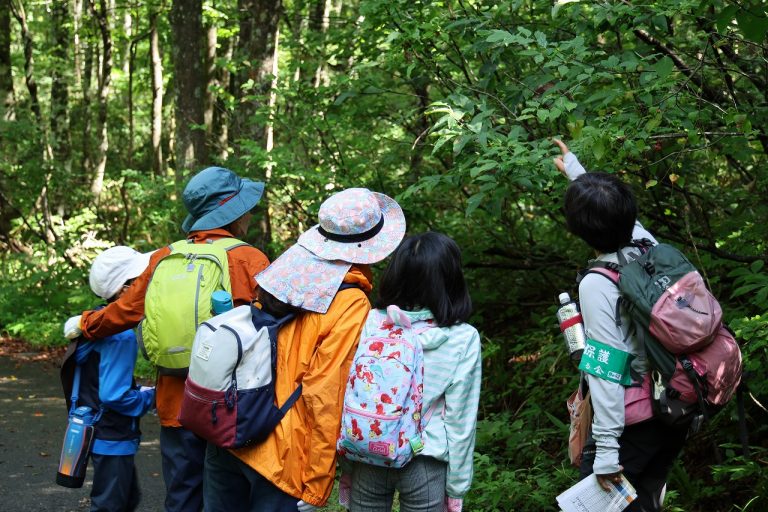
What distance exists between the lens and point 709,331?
9.75ft

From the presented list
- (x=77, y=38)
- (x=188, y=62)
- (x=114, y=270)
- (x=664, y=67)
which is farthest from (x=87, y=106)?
(x=664, y=67)

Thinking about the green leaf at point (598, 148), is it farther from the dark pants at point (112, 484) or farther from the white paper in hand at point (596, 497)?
the dark pants at point (112, 484)

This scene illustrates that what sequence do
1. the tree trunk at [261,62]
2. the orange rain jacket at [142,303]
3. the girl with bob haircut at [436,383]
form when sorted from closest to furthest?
the girl with bob haircut at [436,383], the orange rain jacket at [142,303], the tree trunk at [261,62]

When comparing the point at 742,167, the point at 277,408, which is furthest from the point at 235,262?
the point at 742,167

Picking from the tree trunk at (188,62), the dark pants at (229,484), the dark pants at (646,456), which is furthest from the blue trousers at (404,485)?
the tree trunk at (188,62)

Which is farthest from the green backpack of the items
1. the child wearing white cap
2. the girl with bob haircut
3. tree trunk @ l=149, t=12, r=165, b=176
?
tree trunk @ l=149, t=12, r=165, b=176

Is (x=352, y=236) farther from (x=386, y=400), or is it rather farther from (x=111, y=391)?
(x=111, y=391)

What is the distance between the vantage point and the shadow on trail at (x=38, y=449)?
6.11m

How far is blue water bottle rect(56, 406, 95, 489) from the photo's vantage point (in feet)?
14.5

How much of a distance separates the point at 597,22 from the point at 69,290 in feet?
40.0

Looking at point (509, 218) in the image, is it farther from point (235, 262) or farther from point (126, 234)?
point (126, 234)

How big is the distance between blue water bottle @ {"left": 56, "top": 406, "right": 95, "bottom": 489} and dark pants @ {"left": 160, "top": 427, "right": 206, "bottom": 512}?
0.52 metres

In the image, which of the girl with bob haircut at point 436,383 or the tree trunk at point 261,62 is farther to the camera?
the tree trunk at point 261,62

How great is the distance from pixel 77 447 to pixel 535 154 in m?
2.98
